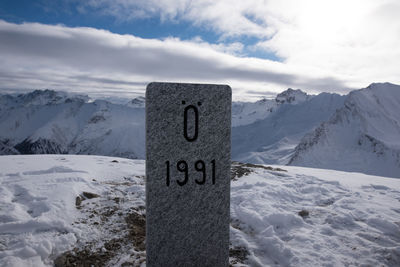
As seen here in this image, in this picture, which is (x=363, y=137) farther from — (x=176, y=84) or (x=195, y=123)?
(x=176, y=84)

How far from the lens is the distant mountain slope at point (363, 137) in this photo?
9438 centimetres

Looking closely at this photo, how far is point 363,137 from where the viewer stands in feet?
353

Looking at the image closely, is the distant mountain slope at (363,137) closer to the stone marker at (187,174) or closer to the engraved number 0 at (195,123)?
the stone marker at (187,174)

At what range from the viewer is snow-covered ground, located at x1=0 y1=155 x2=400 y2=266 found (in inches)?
181

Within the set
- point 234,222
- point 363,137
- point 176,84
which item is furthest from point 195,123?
point 363,137

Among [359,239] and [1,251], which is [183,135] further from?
[359,239]

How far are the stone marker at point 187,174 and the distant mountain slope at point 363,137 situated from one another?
107m

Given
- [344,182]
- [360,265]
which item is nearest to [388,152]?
[344,182]

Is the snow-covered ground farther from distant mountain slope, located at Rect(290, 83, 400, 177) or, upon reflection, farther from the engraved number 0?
distant mountain slope, located at Rect(290, 83, 400, 177)

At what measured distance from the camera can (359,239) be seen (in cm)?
534

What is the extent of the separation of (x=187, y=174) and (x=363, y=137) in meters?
125

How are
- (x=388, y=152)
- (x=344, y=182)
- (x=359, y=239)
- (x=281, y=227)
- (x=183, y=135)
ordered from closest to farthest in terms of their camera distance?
1. (x=183, y=135)
2. (x=359, y=239)
3. (x=281, y=227)
4. (x=344, y=182)
5. (x=388, y=152)

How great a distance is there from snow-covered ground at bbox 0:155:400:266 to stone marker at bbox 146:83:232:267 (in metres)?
1.01

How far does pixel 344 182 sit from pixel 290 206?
13.5 feet
